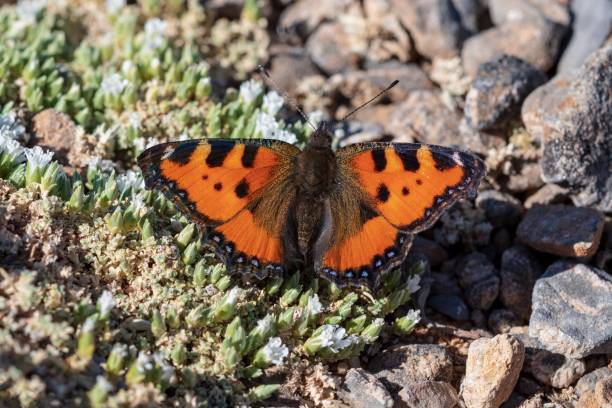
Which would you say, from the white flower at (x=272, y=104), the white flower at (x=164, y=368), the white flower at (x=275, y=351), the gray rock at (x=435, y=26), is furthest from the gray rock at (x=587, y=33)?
the white flower at (x=164, y=368)

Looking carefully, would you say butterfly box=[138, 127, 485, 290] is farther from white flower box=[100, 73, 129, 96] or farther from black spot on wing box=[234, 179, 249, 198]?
white flower box=[100, 73, 129, 96]

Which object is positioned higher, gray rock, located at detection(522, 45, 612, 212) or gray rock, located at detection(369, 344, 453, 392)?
gray rock, located at detection(522, 45, 612, 212)

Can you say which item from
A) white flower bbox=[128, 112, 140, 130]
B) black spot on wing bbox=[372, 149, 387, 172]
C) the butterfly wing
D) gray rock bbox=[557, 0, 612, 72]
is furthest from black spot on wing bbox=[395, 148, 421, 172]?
gray rock bbox=[557, 0, 612, 72]

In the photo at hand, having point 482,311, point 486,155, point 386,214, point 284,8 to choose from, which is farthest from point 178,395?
point 284,8

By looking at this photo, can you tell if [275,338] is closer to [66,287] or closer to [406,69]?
[66,287]

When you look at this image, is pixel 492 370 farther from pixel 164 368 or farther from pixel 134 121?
pixel 134 121

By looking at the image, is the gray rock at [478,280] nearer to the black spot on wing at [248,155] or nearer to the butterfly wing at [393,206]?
the butterfly wing at [393,206]
